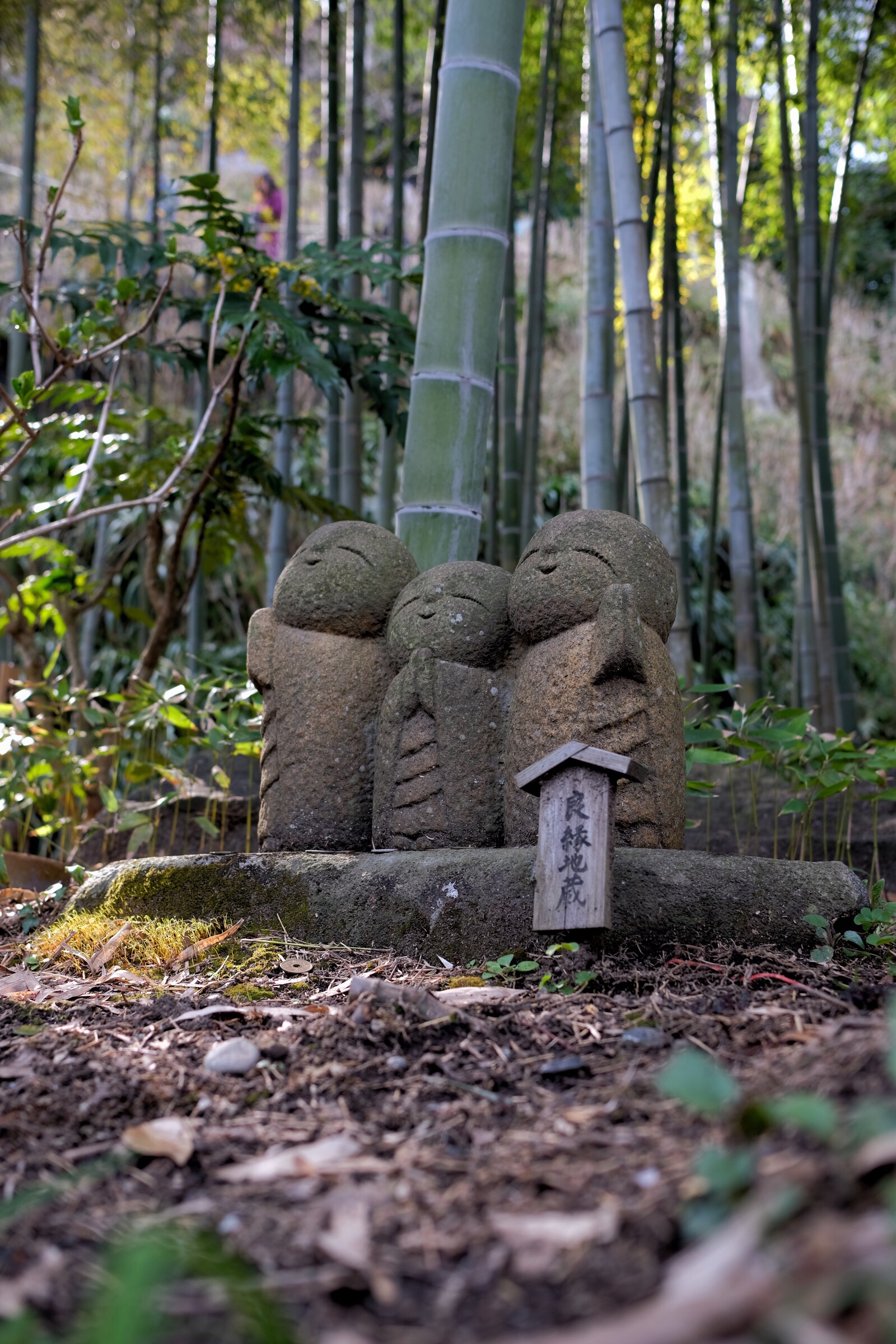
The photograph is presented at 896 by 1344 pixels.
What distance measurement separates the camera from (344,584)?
3041 millimetres

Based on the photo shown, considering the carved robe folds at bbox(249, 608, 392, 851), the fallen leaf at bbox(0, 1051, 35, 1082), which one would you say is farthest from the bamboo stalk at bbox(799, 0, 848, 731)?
the fallen leaf at bbox(0, 1051, 35, 1082)

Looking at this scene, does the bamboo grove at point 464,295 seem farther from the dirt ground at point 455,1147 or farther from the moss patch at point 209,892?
the dirt ground at point 455,1147

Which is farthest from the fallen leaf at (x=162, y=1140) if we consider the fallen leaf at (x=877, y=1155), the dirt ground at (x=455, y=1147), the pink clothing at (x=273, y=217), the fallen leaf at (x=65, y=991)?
the pink clothing at (x=273, y=217)

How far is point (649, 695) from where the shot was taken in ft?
8.27

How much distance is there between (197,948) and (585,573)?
1.26 m

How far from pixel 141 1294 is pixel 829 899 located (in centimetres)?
187

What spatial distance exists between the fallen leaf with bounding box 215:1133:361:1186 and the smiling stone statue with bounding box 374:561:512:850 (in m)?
1.44

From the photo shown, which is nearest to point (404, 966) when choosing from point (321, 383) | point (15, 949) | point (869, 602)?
point (15, 949)

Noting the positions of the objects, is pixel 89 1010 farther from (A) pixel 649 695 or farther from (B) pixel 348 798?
(A) pixel 649 695

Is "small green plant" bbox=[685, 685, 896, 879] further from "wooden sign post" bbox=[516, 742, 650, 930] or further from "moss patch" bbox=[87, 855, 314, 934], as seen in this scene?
"moss patch" bbox=[87, 855, 314, 934]

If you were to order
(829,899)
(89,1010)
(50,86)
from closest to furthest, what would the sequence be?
(89,1010) → (829,899) → (50,86)

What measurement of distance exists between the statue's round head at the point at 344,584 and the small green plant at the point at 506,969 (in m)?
1.18

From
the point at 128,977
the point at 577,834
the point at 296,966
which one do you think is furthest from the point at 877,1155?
the point at 128,977

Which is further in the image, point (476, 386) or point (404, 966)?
point (476, 386)
